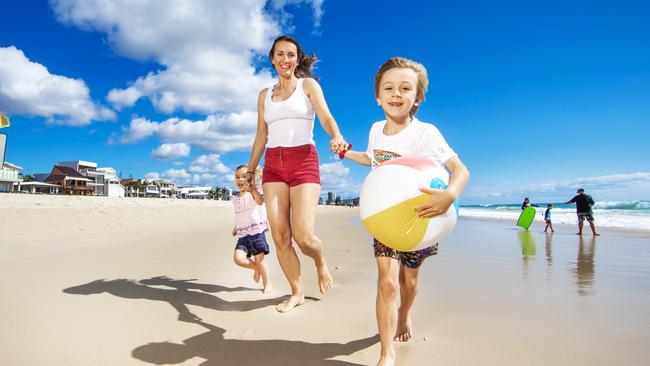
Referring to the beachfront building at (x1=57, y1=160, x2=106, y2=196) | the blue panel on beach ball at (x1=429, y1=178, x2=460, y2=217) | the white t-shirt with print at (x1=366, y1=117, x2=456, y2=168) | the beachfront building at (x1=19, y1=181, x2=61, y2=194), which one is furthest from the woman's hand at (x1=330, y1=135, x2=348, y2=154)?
the beachfront building at (x1=57, y1=160, x2=106, y2=196)

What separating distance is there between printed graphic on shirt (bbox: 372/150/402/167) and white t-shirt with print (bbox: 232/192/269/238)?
251cm

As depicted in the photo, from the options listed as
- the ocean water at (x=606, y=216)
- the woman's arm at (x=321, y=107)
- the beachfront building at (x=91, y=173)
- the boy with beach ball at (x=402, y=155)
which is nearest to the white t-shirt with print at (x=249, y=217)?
the woman's arm at (x=321, y=107)

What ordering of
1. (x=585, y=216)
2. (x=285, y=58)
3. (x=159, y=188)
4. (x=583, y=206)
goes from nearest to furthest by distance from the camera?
(x=285, y=58) → (x=585, y=216) → (x=583, y=206) → (x=159, y=188)

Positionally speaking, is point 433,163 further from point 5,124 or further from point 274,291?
point 5,124

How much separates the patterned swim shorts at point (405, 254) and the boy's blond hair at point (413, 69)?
1020mm

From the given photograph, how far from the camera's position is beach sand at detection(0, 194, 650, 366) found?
2.59 meters

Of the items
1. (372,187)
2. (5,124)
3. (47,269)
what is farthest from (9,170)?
(372,187)

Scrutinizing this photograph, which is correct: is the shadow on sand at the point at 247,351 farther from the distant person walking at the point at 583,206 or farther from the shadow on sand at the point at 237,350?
the distant person walking at the point at 583,206

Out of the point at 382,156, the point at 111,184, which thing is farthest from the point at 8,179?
the point at 382,156

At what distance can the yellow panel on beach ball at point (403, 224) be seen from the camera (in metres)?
2.15

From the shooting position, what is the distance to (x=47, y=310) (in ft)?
11.3

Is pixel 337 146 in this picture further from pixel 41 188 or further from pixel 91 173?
pixel 91 173

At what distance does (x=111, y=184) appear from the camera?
7850 centimetres

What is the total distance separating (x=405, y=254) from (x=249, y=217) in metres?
2.73
